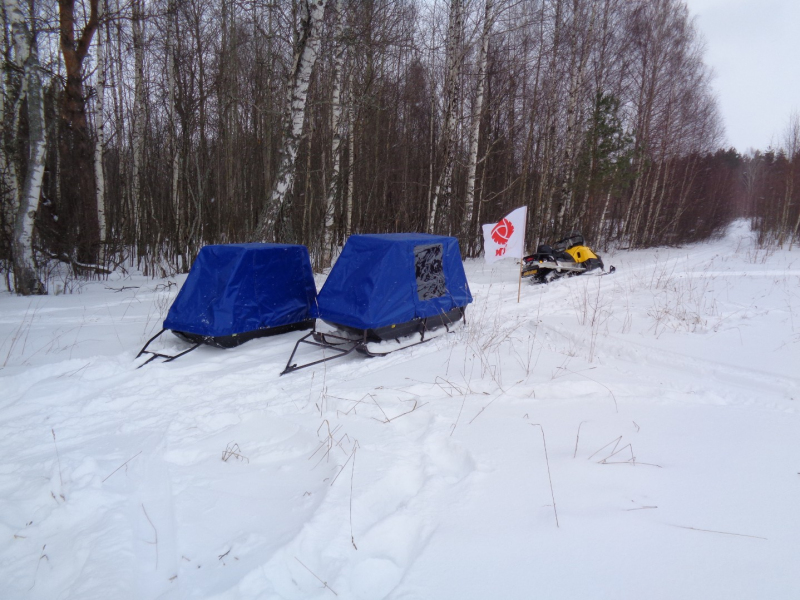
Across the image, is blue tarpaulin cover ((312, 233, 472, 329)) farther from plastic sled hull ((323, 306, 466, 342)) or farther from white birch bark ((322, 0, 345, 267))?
white birch bark ((322, 0, 345, 267))

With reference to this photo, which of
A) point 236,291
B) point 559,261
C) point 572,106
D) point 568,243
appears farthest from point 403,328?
point 572,106

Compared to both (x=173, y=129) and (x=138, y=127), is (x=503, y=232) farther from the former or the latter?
(x=138, y=127)

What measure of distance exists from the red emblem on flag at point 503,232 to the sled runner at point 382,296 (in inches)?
74.6

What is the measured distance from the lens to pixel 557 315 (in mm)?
6777

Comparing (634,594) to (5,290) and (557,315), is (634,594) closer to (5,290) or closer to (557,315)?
(557,315)

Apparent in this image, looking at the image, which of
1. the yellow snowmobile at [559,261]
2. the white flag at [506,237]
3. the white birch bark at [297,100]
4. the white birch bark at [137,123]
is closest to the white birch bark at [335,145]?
the white birch bark at [297,100]

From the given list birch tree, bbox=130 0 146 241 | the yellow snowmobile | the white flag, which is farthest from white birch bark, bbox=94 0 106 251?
the yellow snowmobile

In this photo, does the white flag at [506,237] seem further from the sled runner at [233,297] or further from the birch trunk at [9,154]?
the birch trunk at [9,154]

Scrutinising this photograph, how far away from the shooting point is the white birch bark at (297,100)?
23.7ft

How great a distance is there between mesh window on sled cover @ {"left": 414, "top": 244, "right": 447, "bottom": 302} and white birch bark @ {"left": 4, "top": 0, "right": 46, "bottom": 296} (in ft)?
23.2

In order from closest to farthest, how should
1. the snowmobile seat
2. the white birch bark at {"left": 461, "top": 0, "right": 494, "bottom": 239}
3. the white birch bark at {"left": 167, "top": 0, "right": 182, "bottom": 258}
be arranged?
the white birch bark at {"left": 167, "top": 0, "right": 182, "bottom": 258} → the white birch bark at {"left": 461, "top": 0, "right": 494, "bottom": 239} → the snowmobile seat

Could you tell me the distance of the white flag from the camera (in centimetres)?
750

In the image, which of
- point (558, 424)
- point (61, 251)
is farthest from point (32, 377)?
point (61, 251)

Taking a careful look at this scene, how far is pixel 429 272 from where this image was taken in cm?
587
